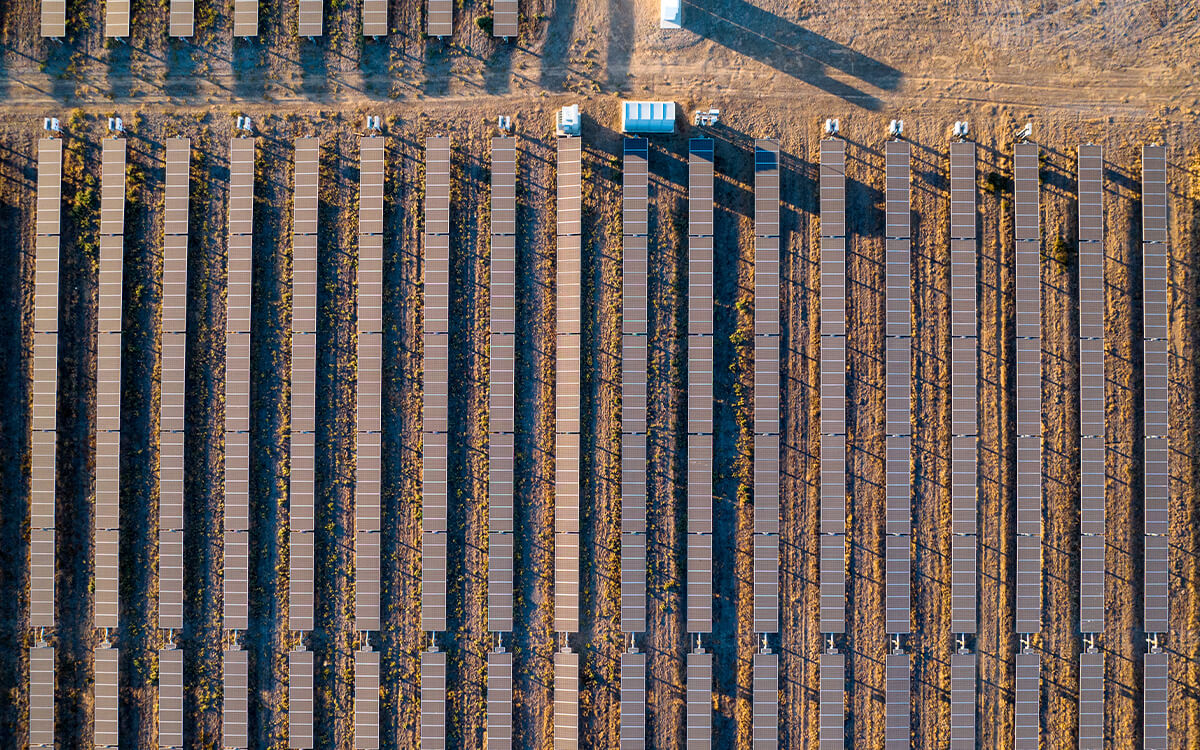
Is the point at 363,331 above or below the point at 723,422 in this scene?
above

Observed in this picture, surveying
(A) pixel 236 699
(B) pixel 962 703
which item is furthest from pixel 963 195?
(A) pixel 236 699

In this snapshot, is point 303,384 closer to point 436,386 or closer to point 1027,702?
point 436,386

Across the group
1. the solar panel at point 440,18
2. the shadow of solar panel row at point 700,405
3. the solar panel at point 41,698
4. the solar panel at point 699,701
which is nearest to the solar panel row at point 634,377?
the shadow of solar panel row at point 700,405

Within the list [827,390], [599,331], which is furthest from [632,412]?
[827,390]

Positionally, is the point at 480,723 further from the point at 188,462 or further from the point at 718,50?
the point at 718,50

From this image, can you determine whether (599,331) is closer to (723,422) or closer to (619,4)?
(723,422)

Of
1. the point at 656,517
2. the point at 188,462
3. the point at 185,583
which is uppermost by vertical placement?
the point at 188,462
